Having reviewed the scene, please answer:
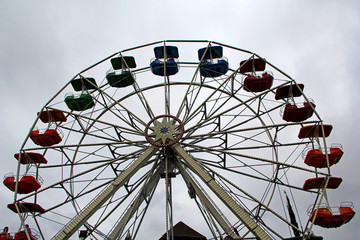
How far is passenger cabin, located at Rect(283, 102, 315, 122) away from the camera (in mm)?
14320

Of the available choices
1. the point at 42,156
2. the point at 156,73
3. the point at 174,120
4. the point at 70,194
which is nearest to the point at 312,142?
the point at 174,120

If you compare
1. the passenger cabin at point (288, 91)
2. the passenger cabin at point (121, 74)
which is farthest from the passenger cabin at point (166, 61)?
the passenger cabin at point (288, 91)

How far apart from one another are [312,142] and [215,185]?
5.47 m

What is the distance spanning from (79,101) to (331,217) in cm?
1264

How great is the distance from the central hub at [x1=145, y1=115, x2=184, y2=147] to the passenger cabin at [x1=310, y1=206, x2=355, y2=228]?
6083 mm

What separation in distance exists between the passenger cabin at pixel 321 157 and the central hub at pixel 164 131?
17.8 ft

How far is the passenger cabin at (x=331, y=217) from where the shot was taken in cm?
1155

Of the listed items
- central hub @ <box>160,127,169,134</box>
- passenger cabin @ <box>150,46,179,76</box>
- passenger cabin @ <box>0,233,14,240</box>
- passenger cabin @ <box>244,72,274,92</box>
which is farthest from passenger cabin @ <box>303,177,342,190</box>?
passenger cabin @ <box>0,233,14,240</box>

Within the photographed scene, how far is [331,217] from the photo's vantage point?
1155 cm

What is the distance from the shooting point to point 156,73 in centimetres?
1762

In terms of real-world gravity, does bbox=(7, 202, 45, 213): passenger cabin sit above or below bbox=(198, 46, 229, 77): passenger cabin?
below

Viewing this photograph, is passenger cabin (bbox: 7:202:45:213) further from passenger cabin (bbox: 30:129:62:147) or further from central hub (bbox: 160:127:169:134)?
central hub (bbox: 160:127:169:134)

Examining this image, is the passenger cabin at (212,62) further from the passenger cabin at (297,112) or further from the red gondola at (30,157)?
the red gondola at (30,157)

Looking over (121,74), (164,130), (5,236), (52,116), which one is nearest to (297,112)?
(164,130)
